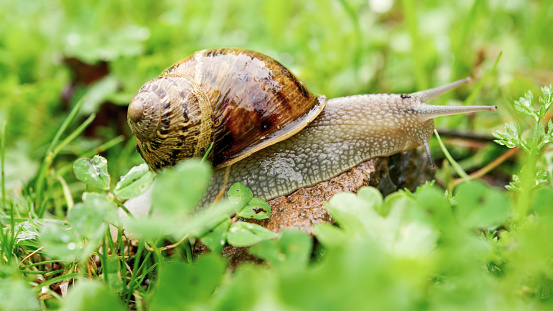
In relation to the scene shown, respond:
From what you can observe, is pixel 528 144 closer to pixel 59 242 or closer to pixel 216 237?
pixel 216 237

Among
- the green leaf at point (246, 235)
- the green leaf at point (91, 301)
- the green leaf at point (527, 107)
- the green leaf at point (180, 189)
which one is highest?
the green leaf at point (180, 189)

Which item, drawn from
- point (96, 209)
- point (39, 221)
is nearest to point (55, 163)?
point (39, 221)

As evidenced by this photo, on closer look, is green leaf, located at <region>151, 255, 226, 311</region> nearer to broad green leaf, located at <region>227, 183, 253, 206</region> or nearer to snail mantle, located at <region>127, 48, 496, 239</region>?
broad green leaf, located at <region>227, 183, 253, 206</region>

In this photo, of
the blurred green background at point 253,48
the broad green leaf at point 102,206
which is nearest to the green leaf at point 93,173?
the broad green leaf at point 102,206

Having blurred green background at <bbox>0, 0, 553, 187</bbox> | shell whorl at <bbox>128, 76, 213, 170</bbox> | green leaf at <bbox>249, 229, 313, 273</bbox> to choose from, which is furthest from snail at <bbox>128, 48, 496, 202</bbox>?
blurred green background at <bbox>0, 0, 553, 187</bbox>

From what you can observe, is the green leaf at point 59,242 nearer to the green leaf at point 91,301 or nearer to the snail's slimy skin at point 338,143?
the green leaf at point 91,301

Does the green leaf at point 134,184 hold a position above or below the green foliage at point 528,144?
above

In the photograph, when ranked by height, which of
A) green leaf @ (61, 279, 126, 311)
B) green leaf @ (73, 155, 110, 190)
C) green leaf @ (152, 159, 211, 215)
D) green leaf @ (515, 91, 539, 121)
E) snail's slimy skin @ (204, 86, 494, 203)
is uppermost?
green leaf @ (152, 159, 211, 215)
